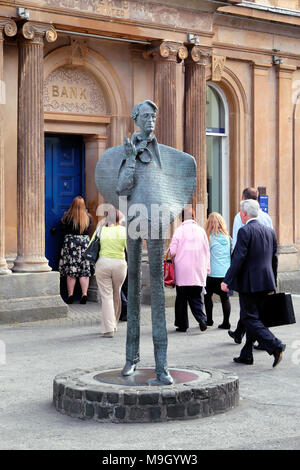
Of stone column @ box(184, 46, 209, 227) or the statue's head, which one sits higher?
stone column @ box(184, 46, 209, 227)

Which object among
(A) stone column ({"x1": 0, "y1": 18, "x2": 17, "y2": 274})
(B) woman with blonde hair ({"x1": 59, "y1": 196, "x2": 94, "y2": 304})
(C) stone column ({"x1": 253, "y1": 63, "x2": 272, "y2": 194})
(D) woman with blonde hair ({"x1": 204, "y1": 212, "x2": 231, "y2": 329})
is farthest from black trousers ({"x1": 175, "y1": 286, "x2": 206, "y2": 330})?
(C) stone column ({"x1": 253, "y1": 63, "x2": 272, "y2": 194})

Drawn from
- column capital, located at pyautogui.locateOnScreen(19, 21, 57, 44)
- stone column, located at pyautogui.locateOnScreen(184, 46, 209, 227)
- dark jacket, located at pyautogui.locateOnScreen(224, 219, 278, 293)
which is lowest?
dark jacket, located at pyautogui.locateOnScreen(224, 219, 278, 293)

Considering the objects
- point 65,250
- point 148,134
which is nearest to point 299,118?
point 65,250

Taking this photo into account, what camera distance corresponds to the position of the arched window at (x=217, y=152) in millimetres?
16922

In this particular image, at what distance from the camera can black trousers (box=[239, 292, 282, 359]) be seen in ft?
28.9

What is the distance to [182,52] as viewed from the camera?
1466cm

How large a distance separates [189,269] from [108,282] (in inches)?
47.1

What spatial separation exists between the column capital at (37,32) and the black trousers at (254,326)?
571 centimetres

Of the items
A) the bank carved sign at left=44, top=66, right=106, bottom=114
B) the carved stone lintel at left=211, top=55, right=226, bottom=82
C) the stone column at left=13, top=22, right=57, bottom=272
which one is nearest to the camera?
the stone column at left=13, top=22, right=57, bottom=272

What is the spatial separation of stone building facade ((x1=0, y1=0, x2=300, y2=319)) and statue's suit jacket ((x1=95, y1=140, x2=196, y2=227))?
5.44m

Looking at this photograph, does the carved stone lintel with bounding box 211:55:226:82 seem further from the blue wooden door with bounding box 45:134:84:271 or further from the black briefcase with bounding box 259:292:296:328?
the black briefcase with bounding box 259:292:296:328

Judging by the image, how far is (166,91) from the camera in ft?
47.5

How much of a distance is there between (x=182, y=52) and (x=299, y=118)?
4203 mm
